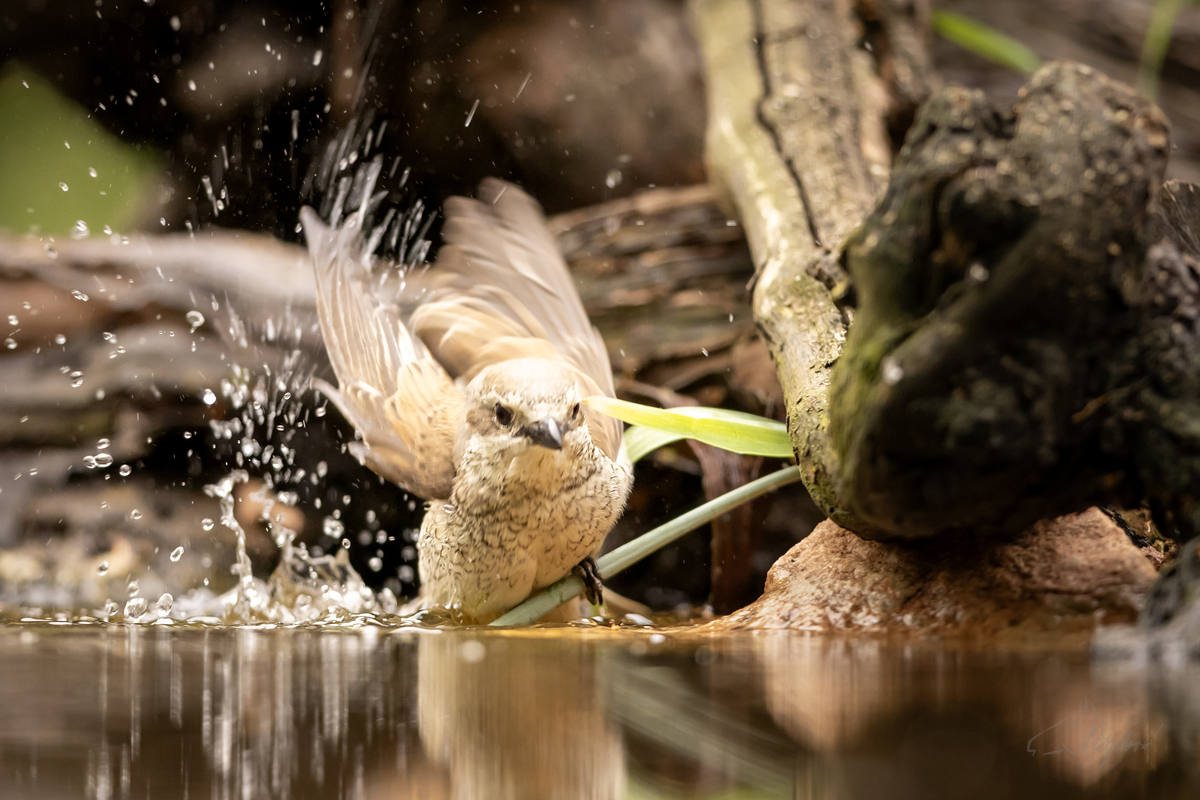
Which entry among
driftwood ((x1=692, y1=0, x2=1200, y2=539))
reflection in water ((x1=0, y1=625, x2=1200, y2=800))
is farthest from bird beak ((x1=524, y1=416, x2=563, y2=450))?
driftwood ((x1=692, y1=0, x2=1200, y2=539))

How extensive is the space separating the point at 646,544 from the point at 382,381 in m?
1.23

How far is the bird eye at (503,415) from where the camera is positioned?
263 centimetres

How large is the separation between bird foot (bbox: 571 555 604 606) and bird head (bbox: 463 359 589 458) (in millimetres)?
453

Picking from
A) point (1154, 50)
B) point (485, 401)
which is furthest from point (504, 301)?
point (1154, 50)

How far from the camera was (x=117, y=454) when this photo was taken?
13.0 feet

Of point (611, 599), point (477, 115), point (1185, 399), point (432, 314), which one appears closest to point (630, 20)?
point (477, 115)

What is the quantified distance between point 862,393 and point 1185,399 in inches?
23.3

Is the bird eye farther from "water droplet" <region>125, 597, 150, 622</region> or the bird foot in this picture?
"water droplet" <region>125, 597, 150, 622</region>

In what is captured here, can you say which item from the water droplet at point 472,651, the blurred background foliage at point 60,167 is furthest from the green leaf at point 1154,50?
the blurred background foliage at point 60,167

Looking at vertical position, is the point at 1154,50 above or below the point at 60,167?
above

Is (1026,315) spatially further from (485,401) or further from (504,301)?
A: (504,301)

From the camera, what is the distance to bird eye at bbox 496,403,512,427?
2627 millimetres

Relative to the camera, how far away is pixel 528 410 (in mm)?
2561

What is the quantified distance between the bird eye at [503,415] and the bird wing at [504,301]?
0.57m
